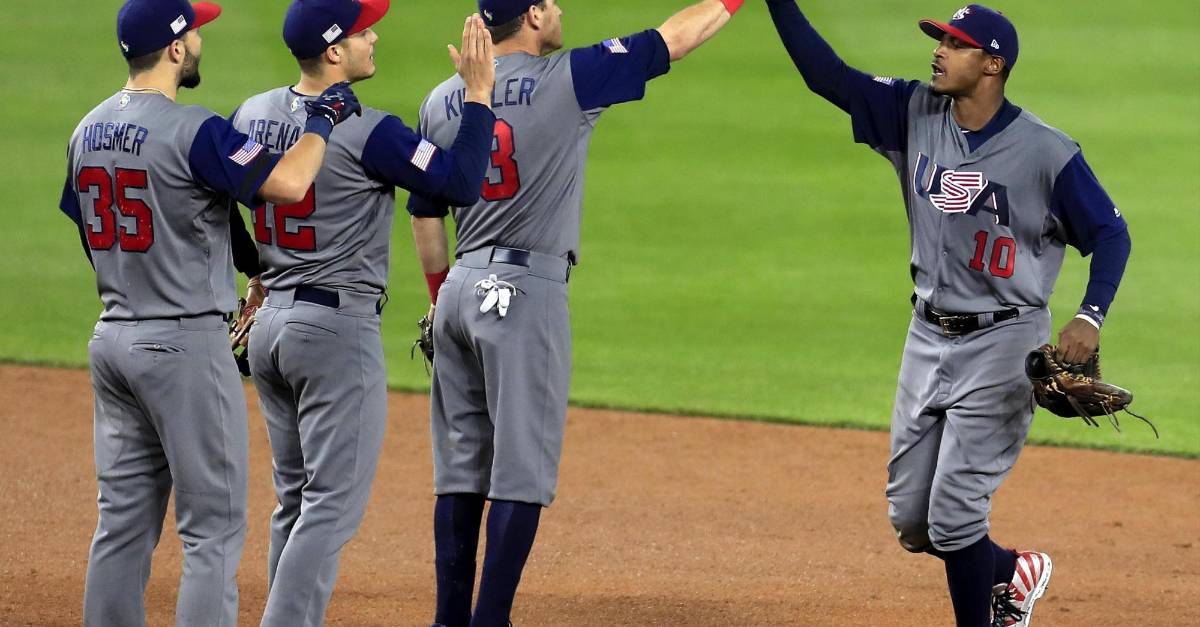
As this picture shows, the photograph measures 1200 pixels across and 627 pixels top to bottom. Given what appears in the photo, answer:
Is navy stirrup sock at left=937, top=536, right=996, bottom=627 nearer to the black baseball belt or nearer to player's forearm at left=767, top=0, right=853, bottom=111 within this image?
the black baseball belt

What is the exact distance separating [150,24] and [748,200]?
31.4 feet

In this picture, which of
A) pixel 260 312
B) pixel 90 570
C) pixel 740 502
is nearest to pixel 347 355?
pixel 260 312

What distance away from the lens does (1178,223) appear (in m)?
12.5

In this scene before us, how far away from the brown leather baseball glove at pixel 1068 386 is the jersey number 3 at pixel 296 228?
224 centimetres

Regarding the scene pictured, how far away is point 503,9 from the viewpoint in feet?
14.8

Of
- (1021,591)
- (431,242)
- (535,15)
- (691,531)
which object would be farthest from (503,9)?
(691,531)

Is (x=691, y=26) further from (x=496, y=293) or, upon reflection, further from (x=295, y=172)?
(x=295, y=172)

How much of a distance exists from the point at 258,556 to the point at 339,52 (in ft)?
8.82

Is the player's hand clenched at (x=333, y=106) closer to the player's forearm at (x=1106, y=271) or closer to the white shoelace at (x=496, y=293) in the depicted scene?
the white shoelace at (x=496, y=293)

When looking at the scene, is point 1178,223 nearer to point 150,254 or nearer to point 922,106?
point 922,106

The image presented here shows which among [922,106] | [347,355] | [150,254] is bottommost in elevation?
[347,355]

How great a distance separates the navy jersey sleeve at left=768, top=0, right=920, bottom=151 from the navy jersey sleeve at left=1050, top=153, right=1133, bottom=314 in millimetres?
590

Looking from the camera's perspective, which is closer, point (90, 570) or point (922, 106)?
point (90, 570)

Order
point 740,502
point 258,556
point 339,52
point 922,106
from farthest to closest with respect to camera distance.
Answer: point 740,502, point 258,556, point 922,106, point 339,52
